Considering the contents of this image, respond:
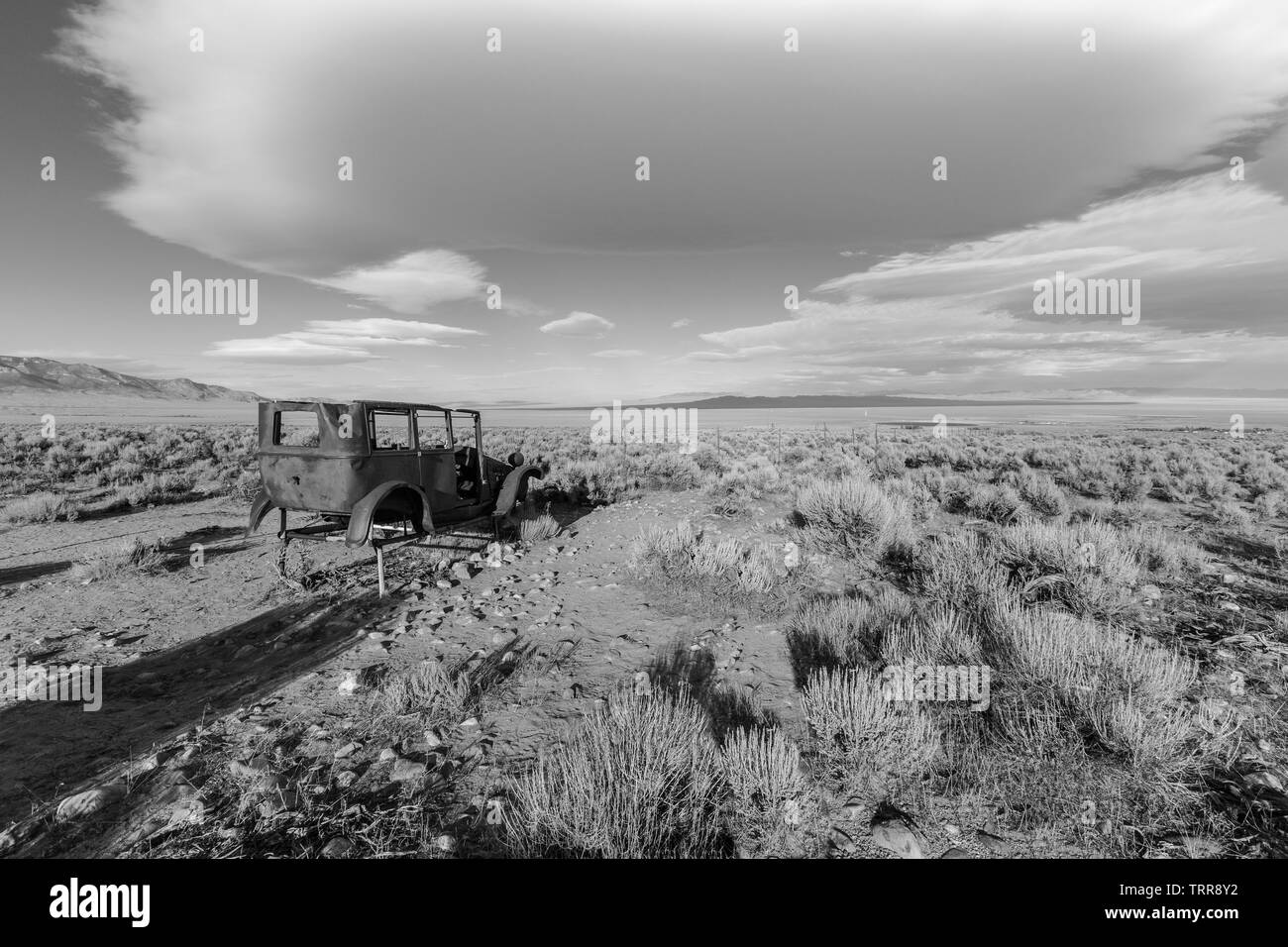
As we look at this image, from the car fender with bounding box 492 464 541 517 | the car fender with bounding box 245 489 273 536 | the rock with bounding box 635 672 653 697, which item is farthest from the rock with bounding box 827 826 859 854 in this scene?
the car fender with bounding box 245 489 273 536

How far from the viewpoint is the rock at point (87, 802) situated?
2.68m

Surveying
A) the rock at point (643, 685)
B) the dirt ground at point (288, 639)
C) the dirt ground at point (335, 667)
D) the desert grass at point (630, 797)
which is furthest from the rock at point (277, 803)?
the rock at point (643, 685)

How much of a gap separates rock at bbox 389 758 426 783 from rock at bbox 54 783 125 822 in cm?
136

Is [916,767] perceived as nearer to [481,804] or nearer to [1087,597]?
[481,804]

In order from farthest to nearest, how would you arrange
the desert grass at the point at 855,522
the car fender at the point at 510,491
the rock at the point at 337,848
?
the car fender at the point at 510,491, the desert grass at the point at 855,522, the rock at the point at 337,848

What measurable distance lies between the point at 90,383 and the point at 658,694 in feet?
730

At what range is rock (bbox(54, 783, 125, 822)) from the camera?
8.79ft

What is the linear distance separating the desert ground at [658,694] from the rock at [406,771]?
0.02 meters

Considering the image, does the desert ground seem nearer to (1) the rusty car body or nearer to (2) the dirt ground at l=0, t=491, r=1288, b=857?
(2) the dirt ground at l=0, t=491, r=1288, b=857

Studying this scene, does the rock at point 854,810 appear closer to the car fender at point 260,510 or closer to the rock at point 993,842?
the rock at point 993,842
